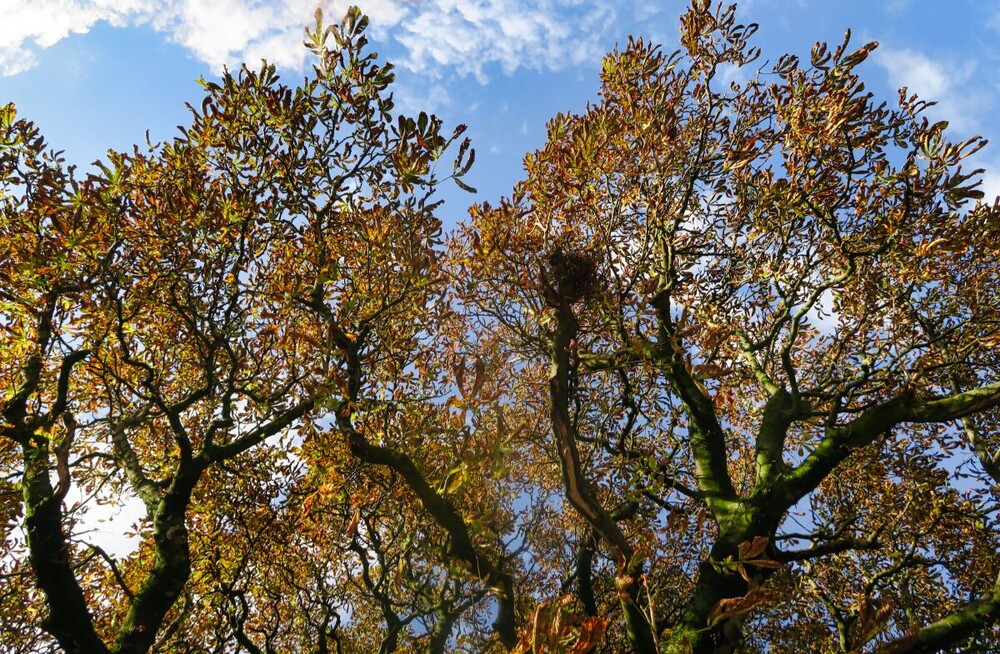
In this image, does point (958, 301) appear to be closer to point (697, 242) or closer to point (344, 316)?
point (697, 242)

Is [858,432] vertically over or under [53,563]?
under

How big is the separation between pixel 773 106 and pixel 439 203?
673cm

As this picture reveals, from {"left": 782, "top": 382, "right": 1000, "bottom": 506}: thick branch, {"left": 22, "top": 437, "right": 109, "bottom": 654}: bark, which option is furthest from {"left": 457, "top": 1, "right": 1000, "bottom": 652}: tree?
{"left": 22, "top": 437, "right": 109, "bottom": 654}: bark

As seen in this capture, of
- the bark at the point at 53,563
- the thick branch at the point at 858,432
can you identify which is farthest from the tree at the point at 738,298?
the bark at the point at 53,563

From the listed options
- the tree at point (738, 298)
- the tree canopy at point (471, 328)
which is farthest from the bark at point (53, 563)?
the tree at point (738, 298)

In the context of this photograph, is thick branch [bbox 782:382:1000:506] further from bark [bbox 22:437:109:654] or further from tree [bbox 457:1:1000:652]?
bark [bbox 22:437:109:654]

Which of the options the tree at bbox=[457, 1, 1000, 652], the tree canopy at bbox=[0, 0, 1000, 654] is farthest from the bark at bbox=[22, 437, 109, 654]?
the tree at bbox=[457, 1, 1000, 652]

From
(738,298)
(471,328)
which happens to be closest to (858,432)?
(738,298)

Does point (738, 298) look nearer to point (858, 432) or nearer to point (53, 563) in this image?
point (858, 432)

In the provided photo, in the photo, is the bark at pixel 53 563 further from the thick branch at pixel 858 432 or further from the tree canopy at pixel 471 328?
the thick branch at pixel 858 432

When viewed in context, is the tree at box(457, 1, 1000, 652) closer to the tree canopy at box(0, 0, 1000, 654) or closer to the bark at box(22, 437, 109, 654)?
the tree canopy at box(0, 0, 1000, 654)

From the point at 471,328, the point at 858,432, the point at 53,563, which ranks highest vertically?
the point at 471,328

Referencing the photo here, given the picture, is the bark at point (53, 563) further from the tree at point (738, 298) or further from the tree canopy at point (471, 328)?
the tree at point (738, 298)

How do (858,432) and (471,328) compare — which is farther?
(471,328)
